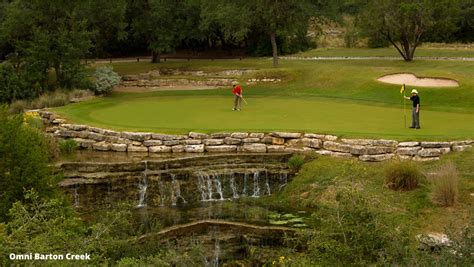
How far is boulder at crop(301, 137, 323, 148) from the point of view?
21.3 m

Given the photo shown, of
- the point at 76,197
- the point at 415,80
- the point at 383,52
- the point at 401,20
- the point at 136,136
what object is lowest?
the point at 76,197

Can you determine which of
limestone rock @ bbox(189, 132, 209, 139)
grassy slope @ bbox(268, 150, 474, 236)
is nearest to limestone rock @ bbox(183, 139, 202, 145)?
limestone rock @ bbox(189, 132, 209, 139)

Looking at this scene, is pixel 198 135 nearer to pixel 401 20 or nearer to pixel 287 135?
pixel 287 135

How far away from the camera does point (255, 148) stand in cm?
2183

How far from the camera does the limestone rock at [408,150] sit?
19906 millimetres

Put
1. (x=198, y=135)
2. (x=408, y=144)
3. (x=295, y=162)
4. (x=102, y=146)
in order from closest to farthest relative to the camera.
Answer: (x=408, y=144)
(x=295, y=162)
(x=198, y=135)
(x=102, y=146)

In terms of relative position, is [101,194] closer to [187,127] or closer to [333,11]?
[187,127]

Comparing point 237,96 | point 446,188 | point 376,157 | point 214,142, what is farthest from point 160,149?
point 446,188

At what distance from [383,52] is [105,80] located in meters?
25.1

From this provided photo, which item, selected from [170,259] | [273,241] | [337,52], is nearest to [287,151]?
[273,241]

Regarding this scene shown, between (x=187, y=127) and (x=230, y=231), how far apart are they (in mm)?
7382

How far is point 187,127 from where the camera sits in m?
23.3

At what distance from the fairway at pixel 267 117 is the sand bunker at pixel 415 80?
155 inches

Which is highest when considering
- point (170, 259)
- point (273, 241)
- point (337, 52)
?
point (337, 52)
